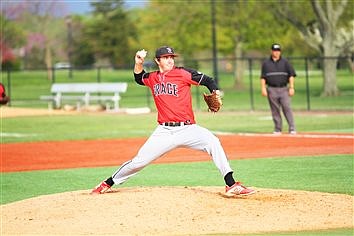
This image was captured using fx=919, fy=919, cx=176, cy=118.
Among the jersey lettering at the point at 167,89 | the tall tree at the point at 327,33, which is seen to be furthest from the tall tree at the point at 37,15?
the jersey lettering at the point at 167,89

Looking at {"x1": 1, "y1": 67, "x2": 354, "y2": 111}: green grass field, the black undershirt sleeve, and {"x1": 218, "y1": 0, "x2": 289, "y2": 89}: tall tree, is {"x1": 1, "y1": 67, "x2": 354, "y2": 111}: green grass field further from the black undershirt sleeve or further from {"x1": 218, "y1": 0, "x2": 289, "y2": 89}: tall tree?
the black undershirt sleeve

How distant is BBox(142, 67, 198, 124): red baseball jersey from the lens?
11367 mm

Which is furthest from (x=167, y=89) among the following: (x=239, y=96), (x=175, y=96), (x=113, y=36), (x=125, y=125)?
(x=113, y=36)

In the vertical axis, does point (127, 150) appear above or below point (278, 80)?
below

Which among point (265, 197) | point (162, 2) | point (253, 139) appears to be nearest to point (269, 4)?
point (162, 2)

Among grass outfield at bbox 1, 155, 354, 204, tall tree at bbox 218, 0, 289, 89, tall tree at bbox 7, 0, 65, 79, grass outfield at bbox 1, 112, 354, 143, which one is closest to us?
grass outfield at bbox 1, 155, 354, 204

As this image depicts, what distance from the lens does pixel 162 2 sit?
61.8 m

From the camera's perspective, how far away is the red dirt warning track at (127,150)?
1856 centimetres

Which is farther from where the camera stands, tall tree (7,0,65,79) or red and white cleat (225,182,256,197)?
tall tree (7,0,65,79)

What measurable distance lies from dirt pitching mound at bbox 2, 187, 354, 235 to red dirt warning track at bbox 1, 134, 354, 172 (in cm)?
666

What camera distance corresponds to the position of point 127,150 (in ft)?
68.7

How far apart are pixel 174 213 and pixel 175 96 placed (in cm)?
158

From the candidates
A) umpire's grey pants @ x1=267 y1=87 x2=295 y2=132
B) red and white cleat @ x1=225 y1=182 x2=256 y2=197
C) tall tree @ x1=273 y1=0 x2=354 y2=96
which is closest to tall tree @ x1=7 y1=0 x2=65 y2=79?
tall tree @ x1=273 y1=0 x2=354 y2=96

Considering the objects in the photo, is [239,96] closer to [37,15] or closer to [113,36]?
[37,15]
